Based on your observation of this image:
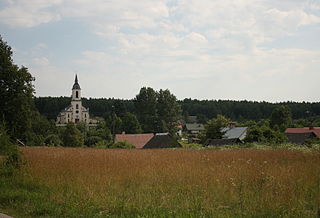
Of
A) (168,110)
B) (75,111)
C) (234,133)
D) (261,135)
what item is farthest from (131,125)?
(75,111)

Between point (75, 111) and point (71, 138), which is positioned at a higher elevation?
point (75, 111)

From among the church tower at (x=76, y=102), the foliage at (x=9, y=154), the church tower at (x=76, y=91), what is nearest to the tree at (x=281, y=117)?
the church tower at (x=76, y=102)

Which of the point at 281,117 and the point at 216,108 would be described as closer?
the point at 281,117

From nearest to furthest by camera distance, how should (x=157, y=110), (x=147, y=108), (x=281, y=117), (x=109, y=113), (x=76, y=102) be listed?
(x=157, y=110) → (x=147, y=108) → (x=281, y=117) → (x=109, y=113) → (x=76, y=102)

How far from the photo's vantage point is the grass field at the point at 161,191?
723cm

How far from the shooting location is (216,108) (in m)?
166

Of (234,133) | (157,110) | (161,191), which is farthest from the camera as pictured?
(157,110)

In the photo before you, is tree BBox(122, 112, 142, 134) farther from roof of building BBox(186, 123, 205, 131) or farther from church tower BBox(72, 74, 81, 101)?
roof of building BBox(186, 123, 205, 131)

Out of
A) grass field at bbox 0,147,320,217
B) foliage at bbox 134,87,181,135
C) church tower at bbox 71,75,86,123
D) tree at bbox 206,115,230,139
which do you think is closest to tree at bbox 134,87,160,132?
foliage at bbox 134,87,181,135

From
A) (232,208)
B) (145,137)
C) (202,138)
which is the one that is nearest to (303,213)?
(232,208)

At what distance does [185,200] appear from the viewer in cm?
797

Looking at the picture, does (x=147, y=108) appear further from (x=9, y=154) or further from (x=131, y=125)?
(x=9, y=154)

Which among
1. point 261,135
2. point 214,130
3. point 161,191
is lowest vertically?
point 161,191

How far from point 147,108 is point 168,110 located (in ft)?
20.9
